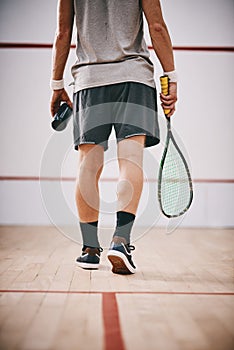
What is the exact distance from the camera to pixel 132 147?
1765 millimetres

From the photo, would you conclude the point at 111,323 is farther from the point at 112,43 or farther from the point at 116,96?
the point at 112,43

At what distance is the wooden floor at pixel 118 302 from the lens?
1.04 metres

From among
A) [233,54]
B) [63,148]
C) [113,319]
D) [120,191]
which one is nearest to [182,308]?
[113,319]

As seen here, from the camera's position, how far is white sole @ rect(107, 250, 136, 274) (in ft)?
5.53

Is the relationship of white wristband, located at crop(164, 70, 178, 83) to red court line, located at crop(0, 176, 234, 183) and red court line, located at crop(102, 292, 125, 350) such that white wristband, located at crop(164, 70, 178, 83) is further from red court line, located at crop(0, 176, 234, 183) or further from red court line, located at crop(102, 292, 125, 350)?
red court line, located at crop(0, 176, 234, 183)

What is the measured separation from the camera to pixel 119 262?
5.66 feet

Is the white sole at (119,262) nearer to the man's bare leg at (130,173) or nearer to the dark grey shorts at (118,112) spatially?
the man's bare leg at (130,173)

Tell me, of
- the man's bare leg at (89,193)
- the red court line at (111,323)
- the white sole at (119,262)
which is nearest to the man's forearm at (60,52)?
the man's bare leg at (89,193)

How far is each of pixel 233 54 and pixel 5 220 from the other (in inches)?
73.2

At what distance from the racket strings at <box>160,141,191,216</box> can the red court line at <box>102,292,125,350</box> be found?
47 centimetres

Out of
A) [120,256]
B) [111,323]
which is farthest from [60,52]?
[111,323]

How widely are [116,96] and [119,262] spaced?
528 mm

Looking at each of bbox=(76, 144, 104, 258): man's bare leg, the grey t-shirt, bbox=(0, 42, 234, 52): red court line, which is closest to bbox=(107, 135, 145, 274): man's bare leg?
bbox=(76, 144, 104, 258): man's bare leg

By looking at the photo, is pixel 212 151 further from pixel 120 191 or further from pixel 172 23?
pixel 120 191
